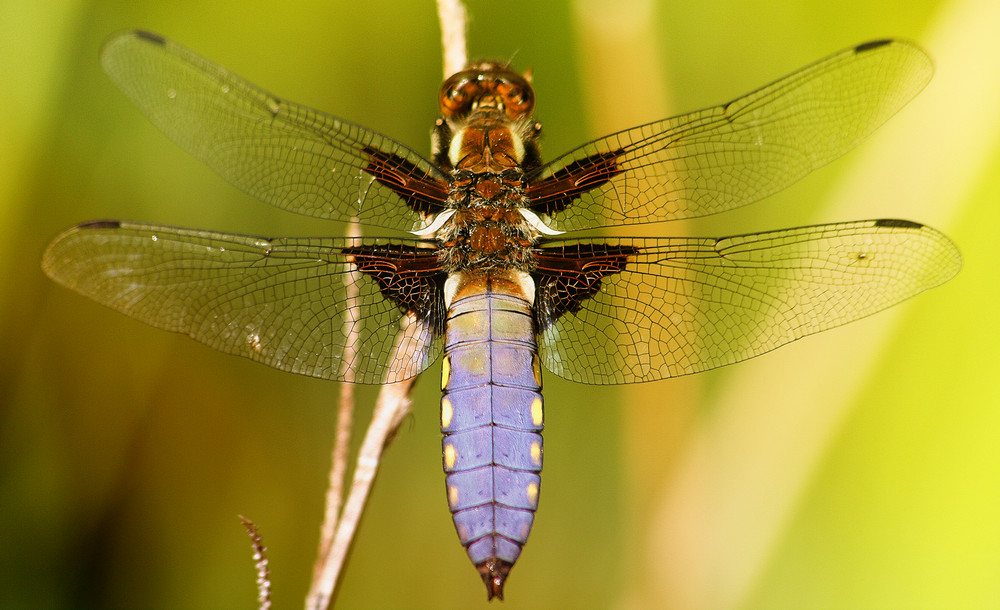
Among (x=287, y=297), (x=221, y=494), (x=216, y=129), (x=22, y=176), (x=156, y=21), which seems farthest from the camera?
(x=156, y=21)

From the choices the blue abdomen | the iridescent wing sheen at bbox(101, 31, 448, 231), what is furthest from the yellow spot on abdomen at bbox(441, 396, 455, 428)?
the iridescent wing sheen at bbox(101, 31, 448, 231)

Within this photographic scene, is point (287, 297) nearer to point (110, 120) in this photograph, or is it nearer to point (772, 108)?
Result: point (110, 120)

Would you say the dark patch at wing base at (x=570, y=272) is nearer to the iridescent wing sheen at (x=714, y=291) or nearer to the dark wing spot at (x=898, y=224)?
the iridescent wing sheen at (x=714, y=291)

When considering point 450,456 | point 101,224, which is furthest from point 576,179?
point 101,224

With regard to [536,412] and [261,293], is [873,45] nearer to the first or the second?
[536,412]

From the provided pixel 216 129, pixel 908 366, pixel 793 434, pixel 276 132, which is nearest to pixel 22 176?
pixel 216 129

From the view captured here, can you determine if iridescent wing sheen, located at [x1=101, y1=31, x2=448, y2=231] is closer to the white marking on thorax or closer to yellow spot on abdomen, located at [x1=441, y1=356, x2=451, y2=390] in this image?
the white marking on thorax

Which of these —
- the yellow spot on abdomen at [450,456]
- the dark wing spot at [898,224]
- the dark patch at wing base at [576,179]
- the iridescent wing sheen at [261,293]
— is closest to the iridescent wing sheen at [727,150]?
the dark patch at wing base at [576,179]
